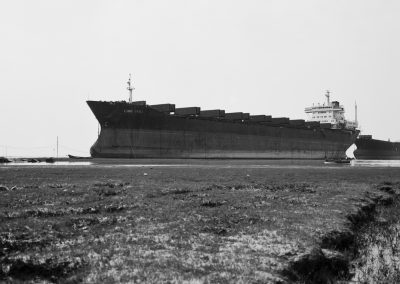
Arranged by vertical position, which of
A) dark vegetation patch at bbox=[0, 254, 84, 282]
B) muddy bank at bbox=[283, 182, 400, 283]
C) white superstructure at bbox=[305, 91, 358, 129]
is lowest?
muddy bank at bbox=[283, 182, 400, 283]

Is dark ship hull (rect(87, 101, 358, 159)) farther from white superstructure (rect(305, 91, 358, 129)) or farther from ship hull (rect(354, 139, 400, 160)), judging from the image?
ship hull (rect(354, 139, 400, 160))

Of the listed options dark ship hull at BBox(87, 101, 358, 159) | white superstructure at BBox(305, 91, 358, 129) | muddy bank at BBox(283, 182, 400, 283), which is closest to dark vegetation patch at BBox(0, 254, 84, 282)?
muddy bank at BBox(283, 182, 400, 283)

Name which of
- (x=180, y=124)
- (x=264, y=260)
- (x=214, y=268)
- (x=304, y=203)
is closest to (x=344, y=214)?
(x=304, y=203)

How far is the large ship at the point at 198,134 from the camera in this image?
4912 centimetres

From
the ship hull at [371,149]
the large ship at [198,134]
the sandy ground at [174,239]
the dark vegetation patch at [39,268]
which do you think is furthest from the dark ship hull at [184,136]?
the dark vegetation patch at [39,268]

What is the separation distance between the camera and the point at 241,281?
4.38 m

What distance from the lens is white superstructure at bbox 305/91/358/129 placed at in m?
87.8

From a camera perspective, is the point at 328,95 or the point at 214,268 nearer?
the point at 214,268

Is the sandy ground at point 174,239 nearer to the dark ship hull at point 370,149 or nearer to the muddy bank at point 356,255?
the muddy bank at point 356,255

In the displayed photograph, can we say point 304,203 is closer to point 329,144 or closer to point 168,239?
point 168,239

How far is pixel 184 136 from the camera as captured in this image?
52.9 meters

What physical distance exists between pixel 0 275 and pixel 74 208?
4.31 metres

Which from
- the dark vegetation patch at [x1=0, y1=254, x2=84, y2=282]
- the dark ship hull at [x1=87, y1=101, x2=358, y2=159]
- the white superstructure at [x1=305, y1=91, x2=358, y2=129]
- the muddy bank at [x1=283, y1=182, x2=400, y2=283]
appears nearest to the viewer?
the dark vegetation patch at [x1=0, y1=254, x2=84, y2=282]

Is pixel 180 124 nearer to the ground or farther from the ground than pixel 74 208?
farther from the ground
